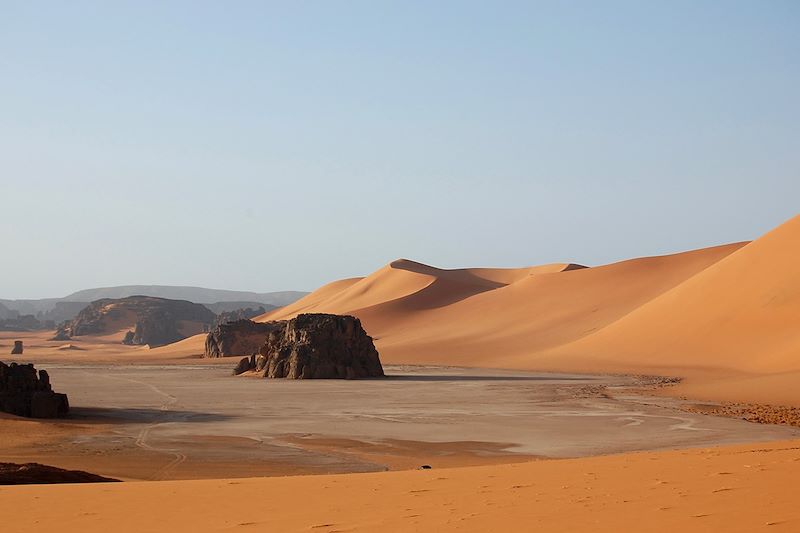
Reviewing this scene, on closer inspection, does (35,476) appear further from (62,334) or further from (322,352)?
(62,334)

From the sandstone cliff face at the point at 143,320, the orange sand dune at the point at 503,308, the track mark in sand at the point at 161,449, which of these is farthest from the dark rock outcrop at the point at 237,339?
the sandstone cliff face at the point at 143,320

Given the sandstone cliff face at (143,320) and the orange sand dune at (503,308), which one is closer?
the orange sand dune at (503,308)

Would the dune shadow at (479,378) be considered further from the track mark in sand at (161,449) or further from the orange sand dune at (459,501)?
the orange sand dune at (459,501)

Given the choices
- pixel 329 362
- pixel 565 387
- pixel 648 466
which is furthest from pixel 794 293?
pixel 648 466

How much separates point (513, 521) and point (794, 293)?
4054cm

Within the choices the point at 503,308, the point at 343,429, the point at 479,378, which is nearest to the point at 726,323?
the point at 479,378

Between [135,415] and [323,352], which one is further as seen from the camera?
[323,352]

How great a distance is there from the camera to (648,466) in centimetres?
1006

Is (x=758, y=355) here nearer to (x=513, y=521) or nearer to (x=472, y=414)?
(x=472, y=414)

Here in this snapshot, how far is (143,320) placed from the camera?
332ft

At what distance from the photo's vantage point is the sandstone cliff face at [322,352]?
38906 millimetres

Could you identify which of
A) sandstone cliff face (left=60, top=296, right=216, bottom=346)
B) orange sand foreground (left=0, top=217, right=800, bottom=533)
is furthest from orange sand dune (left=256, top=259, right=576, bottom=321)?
sandstone cliff face (left=60, top=296, right=216, bottom=346)

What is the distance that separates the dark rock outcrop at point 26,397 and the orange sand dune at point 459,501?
1233cm

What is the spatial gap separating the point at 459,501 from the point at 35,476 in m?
5.18
